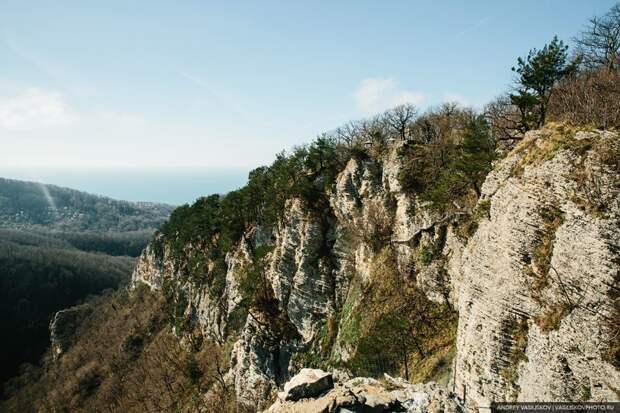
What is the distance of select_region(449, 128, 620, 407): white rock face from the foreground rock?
411cm

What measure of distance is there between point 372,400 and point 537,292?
8.69m

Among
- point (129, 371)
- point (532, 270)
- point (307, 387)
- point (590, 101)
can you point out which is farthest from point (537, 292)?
point (129, 371)

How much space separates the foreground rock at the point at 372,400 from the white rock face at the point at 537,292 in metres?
4.11

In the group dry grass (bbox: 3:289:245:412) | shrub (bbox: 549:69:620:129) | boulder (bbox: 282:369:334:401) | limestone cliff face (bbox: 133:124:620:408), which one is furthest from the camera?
dry grass (bbox: 3:289:245:412)

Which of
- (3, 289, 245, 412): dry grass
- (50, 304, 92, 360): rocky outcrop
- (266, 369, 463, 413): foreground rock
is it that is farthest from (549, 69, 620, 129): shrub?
(50, 304, 92, 360): rocky outcrop

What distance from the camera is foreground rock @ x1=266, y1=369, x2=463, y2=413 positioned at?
46.8 feet

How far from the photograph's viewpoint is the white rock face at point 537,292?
1399 centimetres

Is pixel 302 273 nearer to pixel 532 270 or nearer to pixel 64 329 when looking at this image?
pixel 532 270

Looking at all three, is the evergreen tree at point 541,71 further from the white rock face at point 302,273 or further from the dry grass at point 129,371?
the dry grass at point 129,371

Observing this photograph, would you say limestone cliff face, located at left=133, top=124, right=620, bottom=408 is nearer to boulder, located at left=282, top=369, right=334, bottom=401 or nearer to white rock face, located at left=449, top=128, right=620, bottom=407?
white rock face, located at left=449, top=128, right=620, bottom=407

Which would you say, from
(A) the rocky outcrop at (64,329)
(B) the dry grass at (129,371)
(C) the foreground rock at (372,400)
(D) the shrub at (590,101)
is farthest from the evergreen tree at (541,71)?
(A) the rocky outcrop at (64,329)

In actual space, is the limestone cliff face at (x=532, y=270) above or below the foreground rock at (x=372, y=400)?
above

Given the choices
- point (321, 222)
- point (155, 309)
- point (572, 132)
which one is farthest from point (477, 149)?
point (155, 309)

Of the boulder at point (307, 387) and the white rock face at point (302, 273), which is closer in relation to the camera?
the boulder at point (307, 387)
